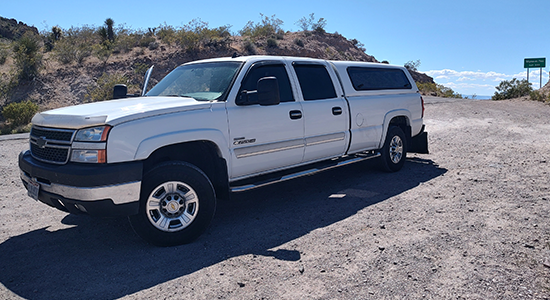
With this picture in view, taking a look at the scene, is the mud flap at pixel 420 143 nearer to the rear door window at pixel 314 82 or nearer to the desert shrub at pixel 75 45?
the rear door window at pixel 314 82

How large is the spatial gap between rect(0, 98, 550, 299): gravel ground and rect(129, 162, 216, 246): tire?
0.17 m

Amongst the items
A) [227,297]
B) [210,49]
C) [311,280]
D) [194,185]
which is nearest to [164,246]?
[194,185]

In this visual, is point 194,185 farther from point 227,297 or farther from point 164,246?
point 227,297

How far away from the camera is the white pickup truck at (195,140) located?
13.5 feet

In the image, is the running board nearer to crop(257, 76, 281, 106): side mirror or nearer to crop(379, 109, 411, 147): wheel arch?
crop(379, 109, 411, 147): wheel arch

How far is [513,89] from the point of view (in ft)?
102

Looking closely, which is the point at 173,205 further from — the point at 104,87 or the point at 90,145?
the point at 104,87

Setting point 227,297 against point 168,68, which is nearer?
point 227,297

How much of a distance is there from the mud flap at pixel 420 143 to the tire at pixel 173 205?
217 inches

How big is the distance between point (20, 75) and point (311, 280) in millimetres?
25216

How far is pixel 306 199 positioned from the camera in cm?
638

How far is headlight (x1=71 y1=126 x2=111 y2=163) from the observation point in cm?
407

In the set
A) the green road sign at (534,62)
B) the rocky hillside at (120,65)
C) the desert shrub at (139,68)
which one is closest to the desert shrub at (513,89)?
the green road sign at (534,62)

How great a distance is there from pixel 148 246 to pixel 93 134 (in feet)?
4.37
